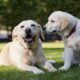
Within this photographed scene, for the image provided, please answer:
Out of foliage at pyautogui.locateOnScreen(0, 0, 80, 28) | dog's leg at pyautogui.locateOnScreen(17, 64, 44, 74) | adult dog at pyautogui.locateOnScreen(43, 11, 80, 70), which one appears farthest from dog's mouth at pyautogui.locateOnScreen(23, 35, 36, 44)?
foliage at pyautogui.locateOnScreen(0, 0, 80, 28)

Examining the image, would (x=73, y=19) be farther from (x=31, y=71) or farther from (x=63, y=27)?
(x=31, y=71)

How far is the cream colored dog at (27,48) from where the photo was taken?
418cm

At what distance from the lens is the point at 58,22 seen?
4504 millimetres

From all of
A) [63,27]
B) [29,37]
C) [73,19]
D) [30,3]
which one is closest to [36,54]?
[29,37]

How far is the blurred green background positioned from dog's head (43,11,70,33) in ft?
54.4

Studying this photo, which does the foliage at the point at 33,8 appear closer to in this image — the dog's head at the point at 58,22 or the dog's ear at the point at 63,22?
the dog's head at the point at 58,22

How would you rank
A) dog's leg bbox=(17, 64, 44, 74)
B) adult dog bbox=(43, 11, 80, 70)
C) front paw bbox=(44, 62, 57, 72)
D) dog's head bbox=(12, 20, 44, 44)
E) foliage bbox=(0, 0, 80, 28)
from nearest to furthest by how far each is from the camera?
dog's leg bbox=(17, 64, 44, 74)
front paw bbox=(44, 62, 57, 72)
dog's head bbox=(12, 20, 44, 44)
adult dog bbox=(43, 11, 80, 70)
foliage bbox=(0, 0, 80, 28)

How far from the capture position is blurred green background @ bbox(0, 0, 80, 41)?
834 inches

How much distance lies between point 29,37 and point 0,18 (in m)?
18.2

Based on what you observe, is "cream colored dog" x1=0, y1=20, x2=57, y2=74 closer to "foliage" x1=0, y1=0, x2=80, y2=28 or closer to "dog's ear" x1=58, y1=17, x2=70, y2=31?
"dog's ear" x1=58, y1=17, x2=70, y2=31

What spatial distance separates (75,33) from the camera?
434 cm

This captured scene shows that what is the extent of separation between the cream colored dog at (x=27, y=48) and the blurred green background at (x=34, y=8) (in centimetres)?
1677

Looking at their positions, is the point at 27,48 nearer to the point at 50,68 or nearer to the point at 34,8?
the point at 50,68

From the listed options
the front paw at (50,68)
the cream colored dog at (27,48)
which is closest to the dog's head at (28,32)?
the cream colored dog at (27,48)
